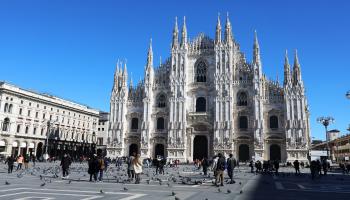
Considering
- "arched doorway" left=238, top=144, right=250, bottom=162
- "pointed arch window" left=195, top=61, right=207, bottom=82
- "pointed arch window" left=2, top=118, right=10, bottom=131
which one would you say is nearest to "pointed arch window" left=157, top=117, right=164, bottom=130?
"pointed arch window" left=195, top=61, right=207, bottom=82

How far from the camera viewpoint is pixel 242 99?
5084 cm

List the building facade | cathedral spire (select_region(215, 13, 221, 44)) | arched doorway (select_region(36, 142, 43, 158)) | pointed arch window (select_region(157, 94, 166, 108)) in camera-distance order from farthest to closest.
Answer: arched doorway (select_region(36, 142, 43, 158))
pointed arch window (select_region(157, 94, 166, 108))
the building facade
cathedral spire (select_region(215, 13, 221, 44))

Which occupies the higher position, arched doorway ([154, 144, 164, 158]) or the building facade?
the building facade

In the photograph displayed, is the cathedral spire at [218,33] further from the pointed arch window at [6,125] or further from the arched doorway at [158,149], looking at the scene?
the pointed arch window at [6,125]

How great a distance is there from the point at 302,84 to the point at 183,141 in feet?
64.8

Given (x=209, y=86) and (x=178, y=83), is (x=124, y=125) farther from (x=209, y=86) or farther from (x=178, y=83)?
(x=209, y=86)

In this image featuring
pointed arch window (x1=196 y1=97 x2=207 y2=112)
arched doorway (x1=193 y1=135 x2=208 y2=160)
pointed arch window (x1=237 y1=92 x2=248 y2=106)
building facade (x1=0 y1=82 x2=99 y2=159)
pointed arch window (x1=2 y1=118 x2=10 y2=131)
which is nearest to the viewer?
pointed arch window (x1=237 y1=92 x2=248 y2=106)

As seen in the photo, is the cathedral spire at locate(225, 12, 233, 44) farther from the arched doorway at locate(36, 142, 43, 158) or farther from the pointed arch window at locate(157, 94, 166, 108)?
the arched doorway at locate(36, 142, 43, 158)

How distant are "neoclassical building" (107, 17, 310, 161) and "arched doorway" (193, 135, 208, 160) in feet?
0.41

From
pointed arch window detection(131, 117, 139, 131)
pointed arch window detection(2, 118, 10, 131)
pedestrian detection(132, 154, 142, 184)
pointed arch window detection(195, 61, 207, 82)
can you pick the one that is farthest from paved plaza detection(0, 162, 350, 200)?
pointed arch window detection(2, 118, 10, 131)

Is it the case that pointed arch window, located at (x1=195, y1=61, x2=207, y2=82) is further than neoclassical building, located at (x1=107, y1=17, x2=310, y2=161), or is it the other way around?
pointed arch window, located at (x1=195, y1=61, x2=207, y2=82)

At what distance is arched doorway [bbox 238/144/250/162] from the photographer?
49.2 m

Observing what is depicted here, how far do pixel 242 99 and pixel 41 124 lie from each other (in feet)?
122

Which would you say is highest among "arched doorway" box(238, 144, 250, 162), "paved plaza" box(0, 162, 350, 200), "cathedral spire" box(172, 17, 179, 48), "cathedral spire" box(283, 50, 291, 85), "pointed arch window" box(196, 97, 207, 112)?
"cathedral spire" box(172, 17, 179, 48)
